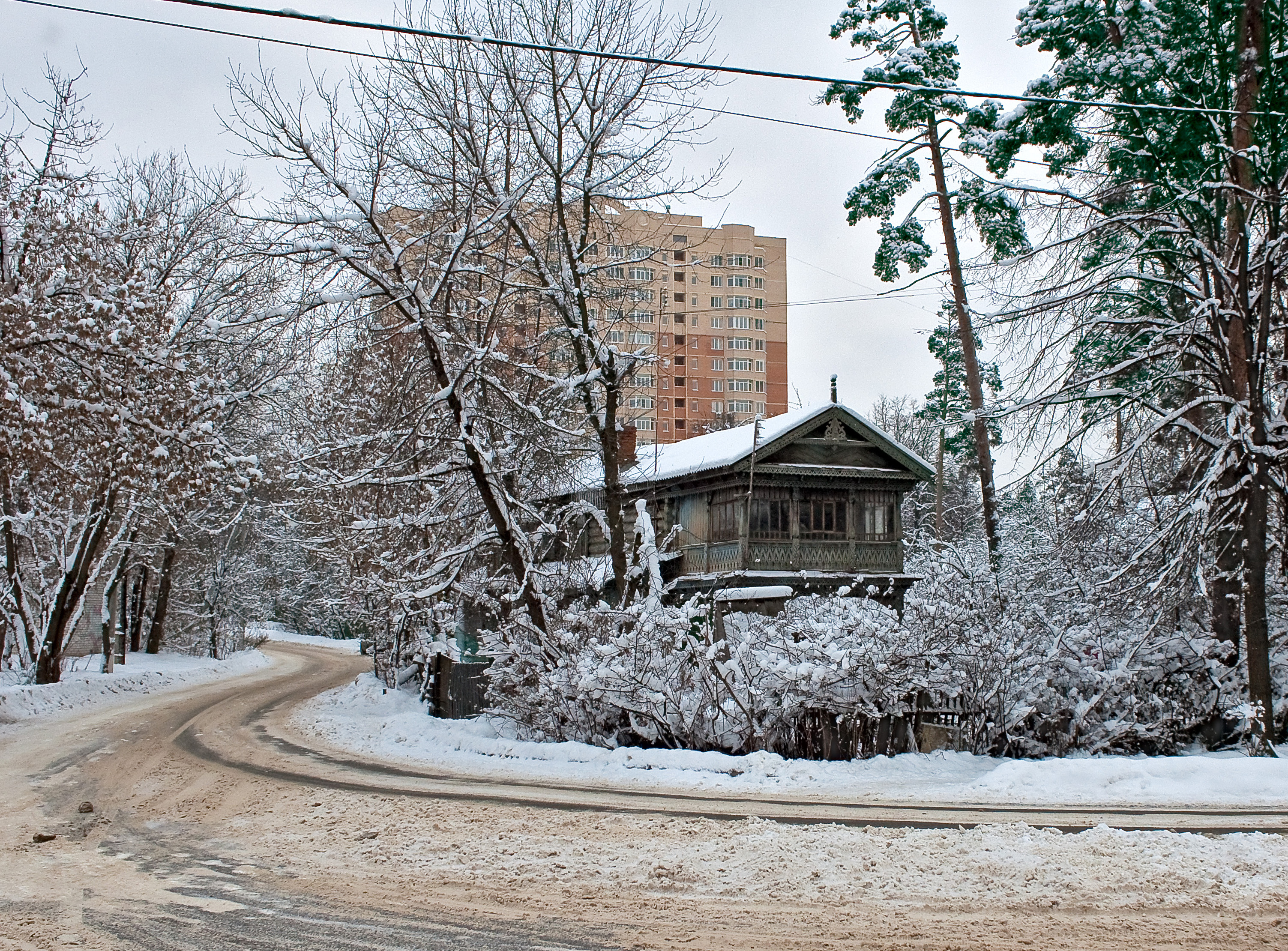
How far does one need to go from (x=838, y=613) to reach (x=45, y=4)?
11751 millimetres

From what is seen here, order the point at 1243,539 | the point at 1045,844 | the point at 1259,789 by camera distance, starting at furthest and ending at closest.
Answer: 1. the point at 1243,539
2. the point at 1259,789
3. the point at 1045,844

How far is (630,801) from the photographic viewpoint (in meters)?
10.8

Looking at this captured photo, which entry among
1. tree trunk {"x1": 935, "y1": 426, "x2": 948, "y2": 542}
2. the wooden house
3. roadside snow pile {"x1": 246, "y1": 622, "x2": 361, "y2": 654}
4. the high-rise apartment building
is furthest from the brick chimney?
the high-rise apartment building

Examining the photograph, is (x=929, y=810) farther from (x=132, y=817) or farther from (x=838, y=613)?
(x=132, y=817)

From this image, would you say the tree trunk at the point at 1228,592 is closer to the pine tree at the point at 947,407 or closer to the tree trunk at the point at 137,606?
the pine tree at the point at 947,407

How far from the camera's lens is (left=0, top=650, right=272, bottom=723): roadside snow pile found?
22062 millimetres

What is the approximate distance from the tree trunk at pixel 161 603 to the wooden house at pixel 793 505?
19051 millimetres

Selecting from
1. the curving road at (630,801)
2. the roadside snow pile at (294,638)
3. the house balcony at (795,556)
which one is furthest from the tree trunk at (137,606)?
the curving road at (630,801)

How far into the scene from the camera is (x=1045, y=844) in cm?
735

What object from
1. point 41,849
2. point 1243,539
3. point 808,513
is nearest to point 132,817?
point 41,849

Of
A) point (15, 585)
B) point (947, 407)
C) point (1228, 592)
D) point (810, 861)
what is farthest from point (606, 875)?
point (947, 407)

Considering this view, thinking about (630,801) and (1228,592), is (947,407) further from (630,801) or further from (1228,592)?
(630,801)

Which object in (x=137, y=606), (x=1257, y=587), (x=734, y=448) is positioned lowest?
(x=137, y=606)

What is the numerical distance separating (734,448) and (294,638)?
56.8 metres
